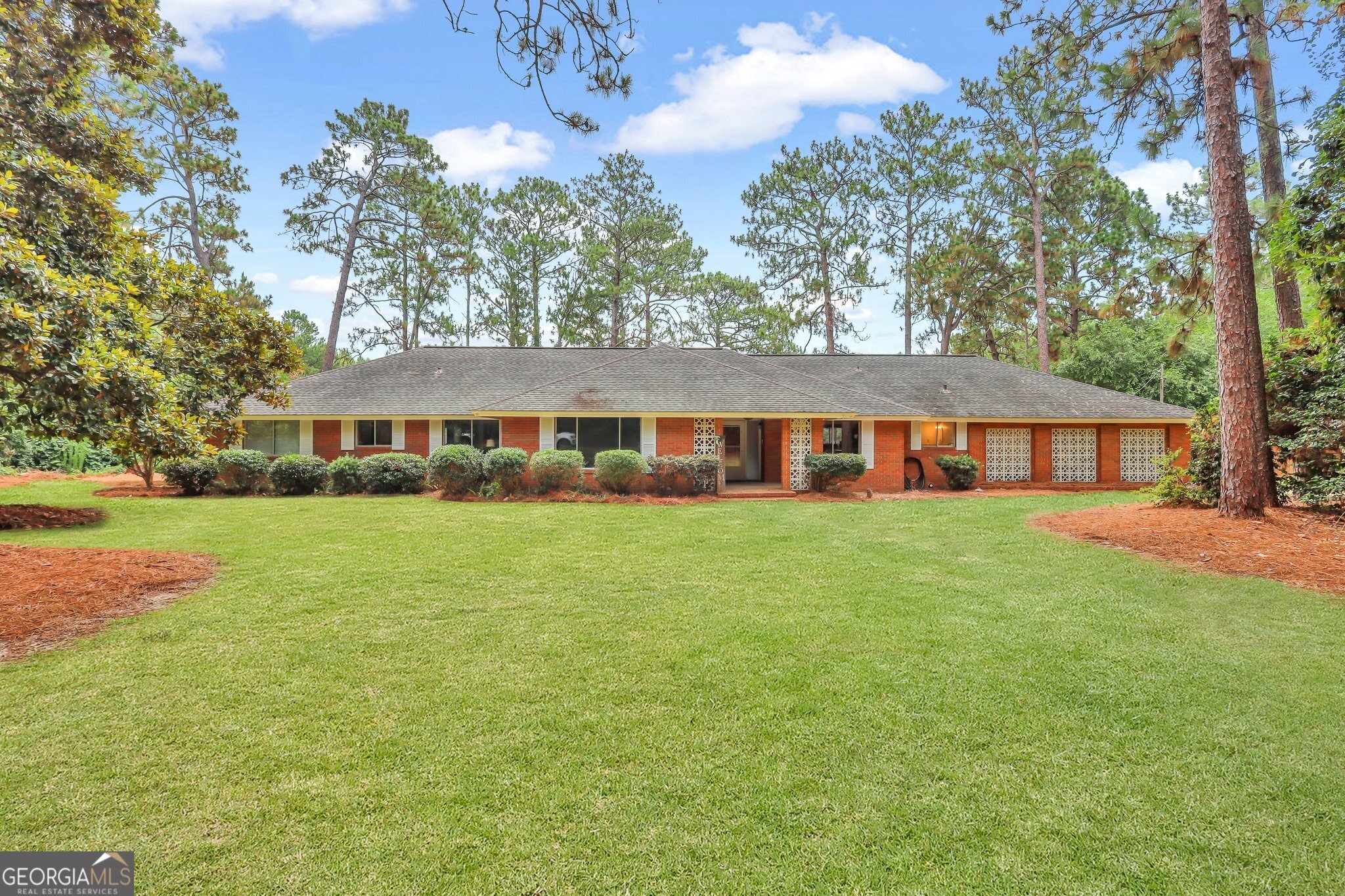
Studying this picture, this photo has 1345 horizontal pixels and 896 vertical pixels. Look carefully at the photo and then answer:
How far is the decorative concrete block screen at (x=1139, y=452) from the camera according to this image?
19.1m

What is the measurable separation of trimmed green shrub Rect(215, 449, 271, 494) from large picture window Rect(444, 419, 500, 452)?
488 cm

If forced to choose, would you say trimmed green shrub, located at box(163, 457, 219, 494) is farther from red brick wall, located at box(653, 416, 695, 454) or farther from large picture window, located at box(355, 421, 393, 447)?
red brick wall, located at box(653, 416, 695, 454)

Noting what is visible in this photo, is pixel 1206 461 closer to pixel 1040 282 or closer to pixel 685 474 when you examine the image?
pixel 685 474

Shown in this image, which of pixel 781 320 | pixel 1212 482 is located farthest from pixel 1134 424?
pixel 781 320

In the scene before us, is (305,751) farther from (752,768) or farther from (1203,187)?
(1203,187)

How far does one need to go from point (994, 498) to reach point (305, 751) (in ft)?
50.6

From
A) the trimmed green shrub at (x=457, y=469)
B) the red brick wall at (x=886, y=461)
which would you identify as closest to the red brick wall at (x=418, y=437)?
the trimmed green shrub at (x=457, y=469)

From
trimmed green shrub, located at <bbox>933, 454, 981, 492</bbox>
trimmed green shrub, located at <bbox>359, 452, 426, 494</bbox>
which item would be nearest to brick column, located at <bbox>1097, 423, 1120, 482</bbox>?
trimmed green shrub, located at <bbox>933, 454, 981, 492</bbox>

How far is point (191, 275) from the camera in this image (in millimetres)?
9227

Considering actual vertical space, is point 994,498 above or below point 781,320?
below

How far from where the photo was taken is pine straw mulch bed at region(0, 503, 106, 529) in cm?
999

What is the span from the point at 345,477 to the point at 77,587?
31.7ft

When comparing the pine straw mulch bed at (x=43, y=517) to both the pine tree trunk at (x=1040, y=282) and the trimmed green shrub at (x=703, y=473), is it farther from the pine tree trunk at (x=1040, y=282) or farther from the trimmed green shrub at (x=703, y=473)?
the pine tree trunk at (x=1040, y=282)

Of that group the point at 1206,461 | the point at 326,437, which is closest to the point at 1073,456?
the point at 1206,461
